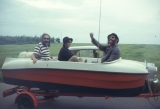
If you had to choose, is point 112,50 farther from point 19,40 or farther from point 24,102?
point 19,40

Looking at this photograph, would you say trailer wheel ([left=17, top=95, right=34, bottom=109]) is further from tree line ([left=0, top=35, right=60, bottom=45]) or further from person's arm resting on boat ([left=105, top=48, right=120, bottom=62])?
tree line ([left=0, top=35, right=60, bottom=45])

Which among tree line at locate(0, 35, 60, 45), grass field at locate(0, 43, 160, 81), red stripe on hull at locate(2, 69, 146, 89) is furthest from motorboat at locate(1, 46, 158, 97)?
grass field at locate(0, 43, 160, 81)

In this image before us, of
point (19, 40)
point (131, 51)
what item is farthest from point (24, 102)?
point (131, 51)

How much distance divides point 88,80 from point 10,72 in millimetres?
1808

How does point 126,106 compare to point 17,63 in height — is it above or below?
below

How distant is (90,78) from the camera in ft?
13.3

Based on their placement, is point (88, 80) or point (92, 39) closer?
point (88, 80)

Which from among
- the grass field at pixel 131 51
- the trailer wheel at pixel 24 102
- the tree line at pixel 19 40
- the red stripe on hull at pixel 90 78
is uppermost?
the tree line at pixel 19 40

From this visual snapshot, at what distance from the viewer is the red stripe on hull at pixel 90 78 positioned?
398cm

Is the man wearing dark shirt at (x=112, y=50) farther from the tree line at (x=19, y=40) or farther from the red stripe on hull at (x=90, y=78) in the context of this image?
the tree line at (x=19, y=40)

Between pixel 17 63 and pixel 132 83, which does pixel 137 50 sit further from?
pixel 17 63

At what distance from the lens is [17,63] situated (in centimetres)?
460

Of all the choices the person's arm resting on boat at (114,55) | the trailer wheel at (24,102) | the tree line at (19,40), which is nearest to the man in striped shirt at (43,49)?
the trailer wheel at (24,102)

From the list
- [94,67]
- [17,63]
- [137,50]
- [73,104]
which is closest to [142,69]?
[94,67]
